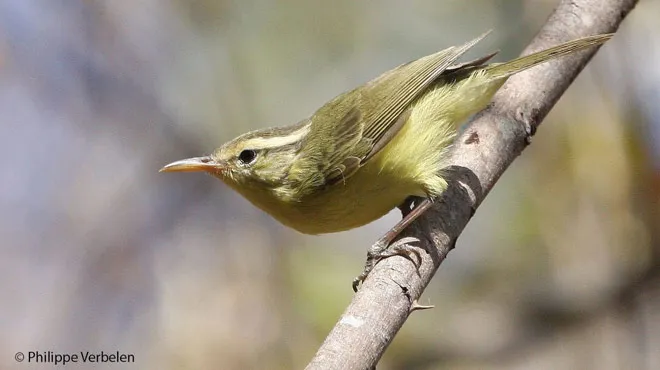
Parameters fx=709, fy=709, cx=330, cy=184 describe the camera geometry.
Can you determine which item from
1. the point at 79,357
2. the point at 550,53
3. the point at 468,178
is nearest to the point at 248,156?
the point at 468,178

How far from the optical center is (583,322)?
4992 mm

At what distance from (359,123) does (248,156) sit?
62cm

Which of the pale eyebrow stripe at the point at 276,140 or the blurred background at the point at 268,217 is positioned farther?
the blurred background at the point at 268,217

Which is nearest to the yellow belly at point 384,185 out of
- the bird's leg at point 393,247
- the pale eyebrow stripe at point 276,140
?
the bird's leg at point 393,247

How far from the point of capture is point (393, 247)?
9.85 ft

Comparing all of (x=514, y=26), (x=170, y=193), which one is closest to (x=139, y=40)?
(x=170, y=193)

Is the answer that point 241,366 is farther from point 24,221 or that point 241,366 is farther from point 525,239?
point 525,239

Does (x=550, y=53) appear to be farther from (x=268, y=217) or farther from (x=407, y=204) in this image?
(x=268, y=217)

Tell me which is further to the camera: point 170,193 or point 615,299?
point 170,193

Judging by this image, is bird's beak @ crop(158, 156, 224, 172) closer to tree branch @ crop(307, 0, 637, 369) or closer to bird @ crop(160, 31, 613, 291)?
bird @ crop(160, 31, 613, 291)

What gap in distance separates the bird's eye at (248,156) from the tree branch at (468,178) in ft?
2.76

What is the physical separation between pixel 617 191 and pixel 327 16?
2.74m

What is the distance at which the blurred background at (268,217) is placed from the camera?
195 inches

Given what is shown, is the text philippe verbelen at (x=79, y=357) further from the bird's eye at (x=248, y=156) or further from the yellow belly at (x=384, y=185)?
the bird's eye at (x=248, y=156)
